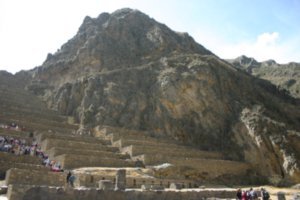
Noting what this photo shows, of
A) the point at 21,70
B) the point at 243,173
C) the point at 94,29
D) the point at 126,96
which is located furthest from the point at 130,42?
the point at 243,173

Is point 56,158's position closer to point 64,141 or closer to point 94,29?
point 64,141

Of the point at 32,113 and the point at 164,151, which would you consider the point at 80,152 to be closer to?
the point at 164,151

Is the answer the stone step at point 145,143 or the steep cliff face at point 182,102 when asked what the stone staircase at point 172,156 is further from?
the steep cliff face at point 182,102

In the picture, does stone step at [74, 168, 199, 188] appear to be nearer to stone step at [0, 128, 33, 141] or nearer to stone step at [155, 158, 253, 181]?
stone step at [155, 158, 253, 181]

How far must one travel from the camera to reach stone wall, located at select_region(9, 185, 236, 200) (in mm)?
12211

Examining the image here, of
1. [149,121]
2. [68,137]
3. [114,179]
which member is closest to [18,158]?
[114,179]

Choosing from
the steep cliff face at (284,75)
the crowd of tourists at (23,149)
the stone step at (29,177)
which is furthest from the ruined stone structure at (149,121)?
the steep cliff face at (284,75)

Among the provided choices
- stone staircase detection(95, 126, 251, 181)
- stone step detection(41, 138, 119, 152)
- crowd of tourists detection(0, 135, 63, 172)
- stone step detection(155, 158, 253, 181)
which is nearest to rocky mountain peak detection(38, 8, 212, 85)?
stone staircase detection(95, 126, 251, 181)

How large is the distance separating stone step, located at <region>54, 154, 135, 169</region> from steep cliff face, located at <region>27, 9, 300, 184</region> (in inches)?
398

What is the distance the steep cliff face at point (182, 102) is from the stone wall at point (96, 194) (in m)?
15.4

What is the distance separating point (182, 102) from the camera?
3650cm

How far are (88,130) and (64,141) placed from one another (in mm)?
7723

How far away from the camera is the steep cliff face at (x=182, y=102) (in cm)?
3173

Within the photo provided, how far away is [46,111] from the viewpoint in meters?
42.3
